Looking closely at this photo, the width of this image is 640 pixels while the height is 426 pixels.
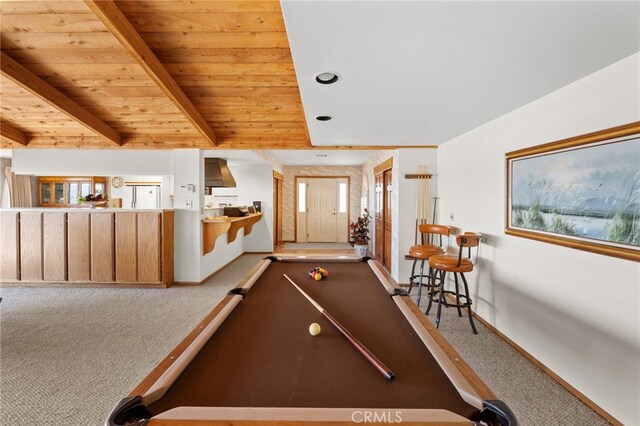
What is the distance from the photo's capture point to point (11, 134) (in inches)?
164

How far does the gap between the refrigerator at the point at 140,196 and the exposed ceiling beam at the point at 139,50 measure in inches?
230

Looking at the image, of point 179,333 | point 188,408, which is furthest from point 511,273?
point 179,333

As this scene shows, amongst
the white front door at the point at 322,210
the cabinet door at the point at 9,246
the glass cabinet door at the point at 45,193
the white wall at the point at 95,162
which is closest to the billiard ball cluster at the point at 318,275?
the white wall at the point at 95,162

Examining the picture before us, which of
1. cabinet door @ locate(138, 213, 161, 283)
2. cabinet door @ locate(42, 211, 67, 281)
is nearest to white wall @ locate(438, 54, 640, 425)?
Result: cabinet door @ locate(138, 213, 161, 283)

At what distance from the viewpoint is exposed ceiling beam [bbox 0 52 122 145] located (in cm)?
274

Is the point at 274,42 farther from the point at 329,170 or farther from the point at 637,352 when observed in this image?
the point at 329,170

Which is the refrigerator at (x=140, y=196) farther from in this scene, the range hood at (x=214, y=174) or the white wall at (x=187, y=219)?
the white wall at (x=187, y=219)

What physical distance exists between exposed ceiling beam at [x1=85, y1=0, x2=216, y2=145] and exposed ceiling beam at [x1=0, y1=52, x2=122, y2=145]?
1.37 m

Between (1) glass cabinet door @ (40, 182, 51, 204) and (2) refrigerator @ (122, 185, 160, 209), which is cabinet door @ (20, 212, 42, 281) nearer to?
(2) refrigerator @ (122, 185, 160, 209)

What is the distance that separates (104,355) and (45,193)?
331 inches

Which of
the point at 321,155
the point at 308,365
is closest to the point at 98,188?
the point at 321,155

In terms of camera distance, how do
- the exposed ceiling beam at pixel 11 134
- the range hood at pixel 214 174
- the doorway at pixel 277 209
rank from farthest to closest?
the doorway at pixel 277 209 < the range hood at pixel 214 174 < the exposed ceiling beam at pixel 11 134

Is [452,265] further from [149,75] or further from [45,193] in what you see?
[45,193]

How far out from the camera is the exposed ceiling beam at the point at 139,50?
6.66 ft
